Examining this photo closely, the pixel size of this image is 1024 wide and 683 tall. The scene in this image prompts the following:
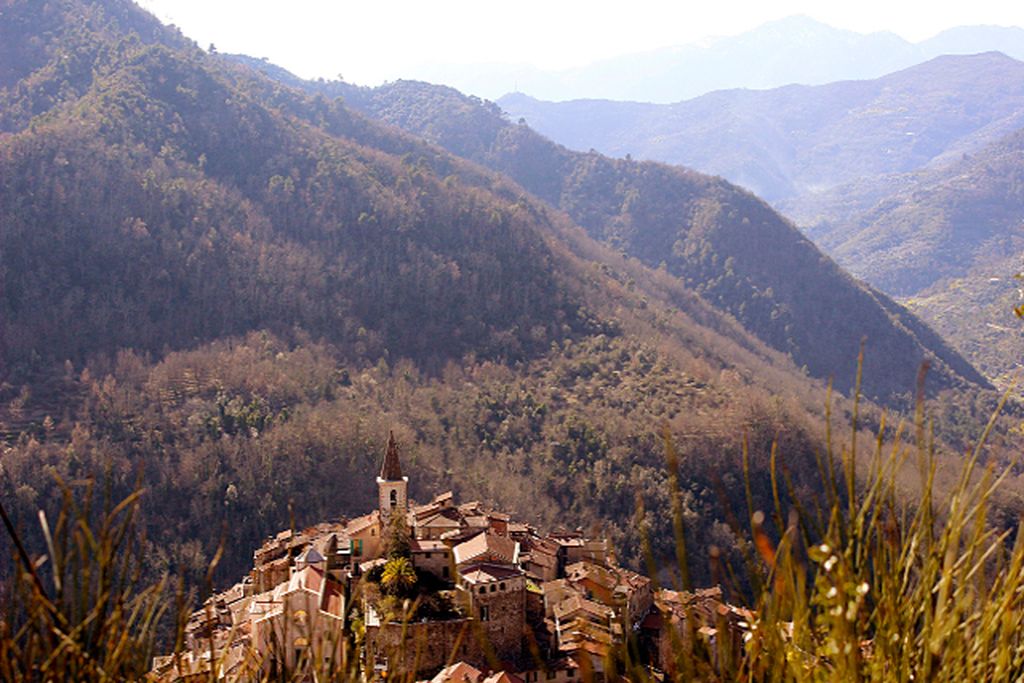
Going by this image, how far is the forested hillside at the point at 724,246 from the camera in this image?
9019 centimetres

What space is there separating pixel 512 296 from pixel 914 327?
155 ft

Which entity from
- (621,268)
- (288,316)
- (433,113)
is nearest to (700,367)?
(288,316)

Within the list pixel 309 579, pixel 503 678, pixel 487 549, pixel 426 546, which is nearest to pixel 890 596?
pixel 503 678

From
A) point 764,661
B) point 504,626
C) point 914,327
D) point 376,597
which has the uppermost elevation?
point 764,661

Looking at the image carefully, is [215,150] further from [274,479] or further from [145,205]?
[274,479]

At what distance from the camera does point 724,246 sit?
341ft

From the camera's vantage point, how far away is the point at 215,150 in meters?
73.7

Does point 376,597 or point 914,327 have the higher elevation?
point 376,597

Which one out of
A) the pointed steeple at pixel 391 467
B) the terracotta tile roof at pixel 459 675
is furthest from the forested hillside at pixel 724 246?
the terracotta tile roof at pixel 459 675

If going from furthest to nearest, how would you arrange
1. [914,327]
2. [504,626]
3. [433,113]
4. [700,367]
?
[433,113] < [914,327] < [700,367] < [504,626]

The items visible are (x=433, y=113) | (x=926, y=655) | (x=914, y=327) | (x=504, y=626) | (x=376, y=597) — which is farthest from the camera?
(x=433, y=113)

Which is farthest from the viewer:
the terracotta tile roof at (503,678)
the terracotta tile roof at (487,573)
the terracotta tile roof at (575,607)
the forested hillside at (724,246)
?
the forested hillside at (724,246)

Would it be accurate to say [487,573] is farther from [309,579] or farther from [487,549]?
[309,579]

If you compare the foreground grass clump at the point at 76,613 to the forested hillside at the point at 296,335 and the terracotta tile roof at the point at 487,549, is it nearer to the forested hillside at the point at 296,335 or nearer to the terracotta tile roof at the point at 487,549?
the terracotta tile roof at the point at 487,549
